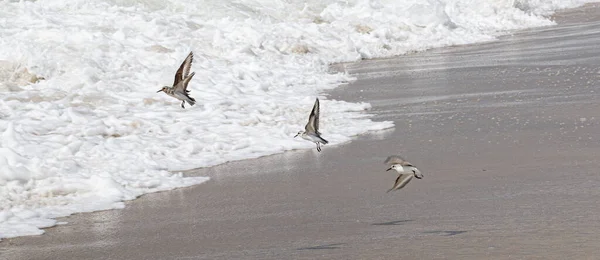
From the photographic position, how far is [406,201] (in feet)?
25.0

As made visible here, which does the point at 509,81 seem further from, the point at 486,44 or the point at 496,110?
the point at 486,44

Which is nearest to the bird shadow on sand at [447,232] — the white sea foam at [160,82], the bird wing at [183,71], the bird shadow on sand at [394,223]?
the bird shadow on sand at [394,223]

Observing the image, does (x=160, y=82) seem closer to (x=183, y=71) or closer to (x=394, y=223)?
(x=183, y=71)

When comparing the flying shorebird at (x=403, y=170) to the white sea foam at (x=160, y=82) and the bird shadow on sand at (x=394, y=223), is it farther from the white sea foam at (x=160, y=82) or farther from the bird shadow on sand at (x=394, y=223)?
the white sea foam at (x=160, y=82)

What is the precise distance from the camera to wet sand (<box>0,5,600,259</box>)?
20.8 ft

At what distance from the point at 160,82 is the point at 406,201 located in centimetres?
957

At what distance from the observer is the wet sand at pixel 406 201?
6.34m

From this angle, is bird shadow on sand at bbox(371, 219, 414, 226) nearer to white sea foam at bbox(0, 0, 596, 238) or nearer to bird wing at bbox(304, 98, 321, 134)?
bird wing at bbox(304, 98, 321, 134)

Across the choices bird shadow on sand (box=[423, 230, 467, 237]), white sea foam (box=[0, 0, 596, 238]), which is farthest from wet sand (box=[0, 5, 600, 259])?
white sea foam (box=[0, 0, 596, 238])

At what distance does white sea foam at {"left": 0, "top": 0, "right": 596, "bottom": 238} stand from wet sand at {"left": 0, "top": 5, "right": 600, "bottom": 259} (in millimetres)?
584

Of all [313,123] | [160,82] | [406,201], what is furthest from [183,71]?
[160,82]

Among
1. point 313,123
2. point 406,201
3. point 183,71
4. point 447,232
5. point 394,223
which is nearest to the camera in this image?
point 447,232

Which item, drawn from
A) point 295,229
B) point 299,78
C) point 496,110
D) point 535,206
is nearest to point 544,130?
point 496,110

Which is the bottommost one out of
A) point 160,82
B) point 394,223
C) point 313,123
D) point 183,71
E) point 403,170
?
point 394,223
